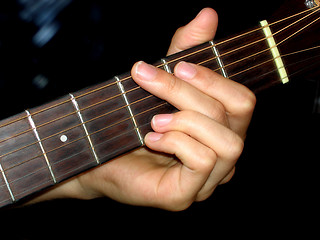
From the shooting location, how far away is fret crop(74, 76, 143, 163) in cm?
68

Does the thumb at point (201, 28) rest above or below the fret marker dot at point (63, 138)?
above

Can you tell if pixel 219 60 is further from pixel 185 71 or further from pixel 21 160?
pixel 21 160

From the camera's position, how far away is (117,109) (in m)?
0.70

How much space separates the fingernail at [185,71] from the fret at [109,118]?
15cm

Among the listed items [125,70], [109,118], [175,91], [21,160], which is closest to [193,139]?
[175,91]

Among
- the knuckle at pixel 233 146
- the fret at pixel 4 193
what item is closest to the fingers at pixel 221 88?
the knuckle at pixel 233 146

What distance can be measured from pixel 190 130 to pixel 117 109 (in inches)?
8.8

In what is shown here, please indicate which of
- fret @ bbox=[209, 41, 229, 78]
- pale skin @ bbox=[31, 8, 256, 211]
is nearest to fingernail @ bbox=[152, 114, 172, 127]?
pale skin @ bbox=[31, 8, 256, 211]

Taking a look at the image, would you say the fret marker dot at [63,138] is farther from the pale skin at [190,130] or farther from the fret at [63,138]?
the pale skin at [190,130]

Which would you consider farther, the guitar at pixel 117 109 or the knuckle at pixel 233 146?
the knuckle at pixel 233 146

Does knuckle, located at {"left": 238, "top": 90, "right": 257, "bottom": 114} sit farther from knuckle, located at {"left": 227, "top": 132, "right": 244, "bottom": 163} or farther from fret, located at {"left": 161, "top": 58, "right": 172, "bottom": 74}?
fret, located at {"left": 161, "top": 58, "right": 172, "bottom": 74}

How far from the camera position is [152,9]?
1.59 m

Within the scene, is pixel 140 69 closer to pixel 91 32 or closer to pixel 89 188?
pixel 89 188

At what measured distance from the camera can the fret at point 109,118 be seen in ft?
2.23
